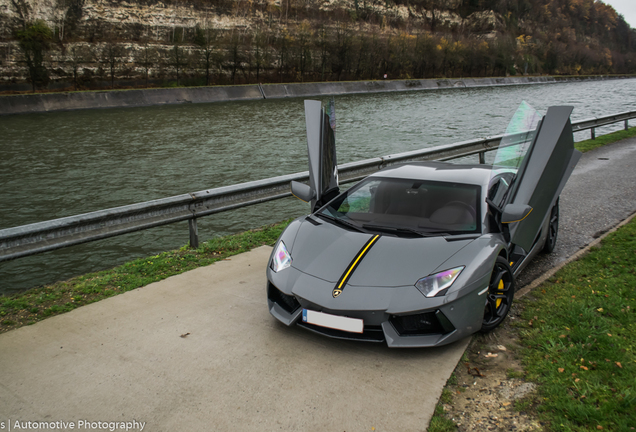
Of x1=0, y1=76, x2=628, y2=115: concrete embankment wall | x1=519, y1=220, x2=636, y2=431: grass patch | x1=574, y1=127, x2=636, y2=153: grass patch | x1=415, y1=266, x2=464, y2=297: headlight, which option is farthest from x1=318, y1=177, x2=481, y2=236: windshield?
x1=0, y1=76, x2=628, y2=115: concrete embankment wall

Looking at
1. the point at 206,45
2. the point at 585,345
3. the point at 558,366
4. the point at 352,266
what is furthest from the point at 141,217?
the point at 206,45

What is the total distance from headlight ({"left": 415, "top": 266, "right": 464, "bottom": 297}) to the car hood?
4 cm

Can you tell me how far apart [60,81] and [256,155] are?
44.6 m

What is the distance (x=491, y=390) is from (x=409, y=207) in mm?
1641

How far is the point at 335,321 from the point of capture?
332 centimetres

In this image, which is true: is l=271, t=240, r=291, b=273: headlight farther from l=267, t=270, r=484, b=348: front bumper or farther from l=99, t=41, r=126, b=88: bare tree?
l=99, t=41, r=126, b=88: bare tree

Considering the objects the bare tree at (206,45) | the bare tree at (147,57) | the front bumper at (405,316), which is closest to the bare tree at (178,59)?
the bare tree at (147,57)

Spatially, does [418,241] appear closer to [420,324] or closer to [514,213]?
[420,324]

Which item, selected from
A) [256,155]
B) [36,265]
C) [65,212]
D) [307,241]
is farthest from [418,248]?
[256,155]

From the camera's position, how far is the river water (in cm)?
801

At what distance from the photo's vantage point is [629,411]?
8.82ft

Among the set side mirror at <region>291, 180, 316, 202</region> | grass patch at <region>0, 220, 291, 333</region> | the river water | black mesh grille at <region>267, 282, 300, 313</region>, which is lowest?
the river water

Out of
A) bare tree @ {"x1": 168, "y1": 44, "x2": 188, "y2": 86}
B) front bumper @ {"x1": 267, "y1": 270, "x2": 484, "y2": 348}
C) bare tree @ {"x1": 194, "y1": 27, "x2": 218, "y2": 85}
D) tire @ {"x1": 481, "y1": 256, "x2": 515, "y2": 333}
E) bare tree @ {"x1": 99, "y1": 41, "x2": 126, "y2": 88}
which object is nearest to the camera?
front bumper @ {"x1": 267, "y1": 270, "x2": 484, "y2": 348}

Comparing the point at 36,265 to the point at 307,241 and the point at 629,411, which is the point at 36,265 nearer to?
the point at 307,241
